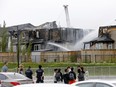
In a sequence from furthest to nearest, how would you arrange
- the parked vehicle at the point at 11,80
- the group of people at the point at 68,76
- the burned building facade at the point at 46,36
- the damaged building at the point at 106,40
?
1. the burned building facade at the point at 46,36
2. the damaged building at the point at 106,40
3. the group of people at the point at 68,76
4. the parked vehicle at the point at 11,80

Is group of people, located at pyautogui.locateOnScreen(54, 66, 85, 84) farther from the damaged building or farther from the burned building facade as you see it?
the burned building facade

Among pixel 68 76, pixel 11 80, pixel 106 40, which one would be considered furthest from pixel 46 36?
pixel 11 80

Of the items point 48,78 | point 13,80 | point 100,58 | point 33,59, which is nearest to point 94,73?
point 48,78

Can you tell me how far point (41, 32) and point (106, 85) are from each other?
95.8 metres

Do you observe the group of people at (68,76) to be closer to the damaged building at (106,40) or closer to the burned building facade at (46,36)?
the damaged building at (106,40)

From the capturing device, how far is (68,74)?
28188 millimetres

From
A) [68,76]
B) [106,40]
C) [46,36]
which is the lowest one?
[68,76]

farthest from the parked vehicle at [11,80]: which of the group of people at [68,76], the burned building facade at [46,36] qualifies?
the burned building facade at [46,36]

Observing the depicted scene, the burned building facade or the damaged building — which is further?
the burned building facade

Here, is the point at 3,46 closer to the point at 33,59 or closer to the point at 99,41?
the point at 33,59

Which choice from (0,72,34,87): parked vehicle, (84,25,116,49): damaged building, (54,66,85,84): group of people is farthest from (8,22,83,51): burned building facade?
(0,72,34,87): parked vehicle

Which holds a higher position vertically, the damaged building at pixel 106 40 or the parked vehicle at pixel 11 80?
the damaged building at pixel 106 40

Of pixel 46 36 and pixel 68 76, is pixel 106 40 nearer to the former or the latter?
pixel 46 36

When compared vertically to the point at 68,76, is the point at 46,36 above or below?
above
